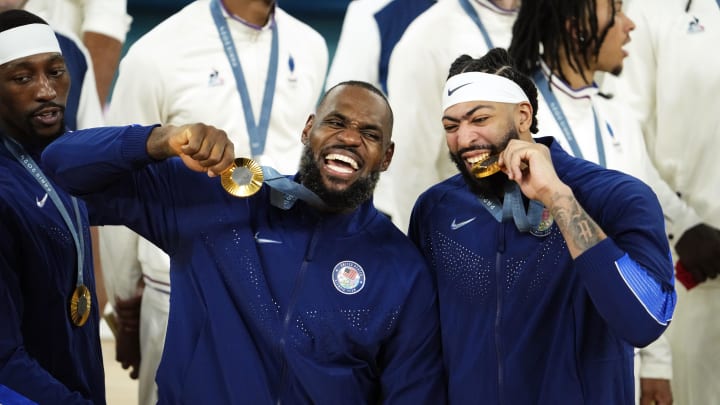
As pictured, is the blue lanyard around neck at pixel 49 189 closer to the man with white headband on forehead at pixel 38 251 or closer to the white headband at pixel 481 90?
the man with white headband on forehead at pixel 38 251

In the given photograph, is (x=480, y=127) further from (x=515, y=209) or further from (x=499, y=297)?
(x=499, y=297)

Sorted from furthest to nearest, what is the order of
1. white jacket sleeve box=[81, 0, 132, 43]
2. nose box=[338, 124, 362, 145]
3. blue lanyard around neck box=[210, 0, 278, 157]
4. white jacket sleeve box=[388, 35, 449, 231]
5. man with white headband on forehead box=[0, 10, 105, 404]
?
white jacket sleeve box=[81, 0, 132, 43] < white jacket sleeve box=[388, 35, 449, 231] < blue lanyard around neck box=[210, 0, 278, 157] < nose box=[338, 124, 362, 145] < man with white headband on forehead box=[0, 10, 105, 404]

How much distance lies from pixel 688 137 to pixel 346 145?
2120mm

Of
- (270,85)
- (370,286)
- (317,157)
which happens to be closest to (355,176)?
(317,157)

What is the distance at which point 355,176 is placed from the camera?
2951 millimetres

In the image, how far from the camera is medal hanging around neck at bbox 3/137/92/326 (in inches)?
116

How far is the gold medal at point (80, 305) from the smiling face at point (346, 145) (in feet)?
2.10

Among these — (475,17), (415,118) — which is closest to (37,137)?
(415,118)

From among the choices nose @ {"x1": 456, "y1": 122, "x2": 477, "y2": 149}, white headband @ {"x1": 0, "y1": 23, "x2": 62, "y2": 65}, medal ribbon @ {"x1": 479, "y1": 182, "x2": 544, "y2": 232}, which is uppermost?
white headband @ {"x1": 0, "y1": 23, "x2": 62, "y2": 65}

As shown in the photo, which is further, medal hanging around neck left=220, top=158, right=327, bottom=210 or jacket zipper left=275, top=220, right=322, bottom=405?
jacket zipper left=275, top=220, right=322, bottom=405

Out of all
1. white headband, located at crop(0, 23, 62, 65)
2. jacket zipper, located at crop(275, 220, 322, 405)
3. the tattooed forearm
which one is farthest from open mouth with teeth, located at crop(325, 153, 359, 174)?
white headband, located at crop(0, 23, 62, 65)

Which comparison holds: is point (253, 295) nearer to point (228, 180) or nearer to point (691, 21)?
point (228, 180)

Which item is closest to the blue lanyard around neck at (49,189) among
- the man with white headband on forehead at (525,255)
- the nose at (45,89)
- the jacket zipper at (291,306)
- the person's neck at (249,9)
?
the nose at (45,89)

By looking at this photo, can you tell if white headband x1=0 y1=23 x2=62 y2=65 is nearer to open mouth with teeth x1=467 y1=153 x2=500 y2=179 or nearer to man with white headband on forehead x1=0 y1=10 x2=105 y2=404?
man with white headband on forehead x1=0 y1=10 x2=105 y2=404
